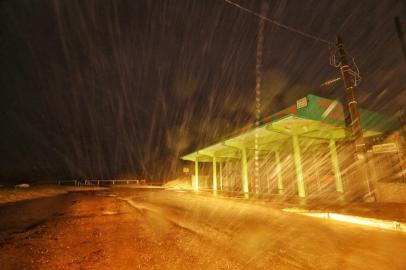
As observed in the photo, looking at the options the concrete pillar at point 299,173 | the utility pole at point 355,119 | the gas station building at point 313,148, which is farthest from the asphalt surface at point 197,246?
the concrete pillar at point 299,173

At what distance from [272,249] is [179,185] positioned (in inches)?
1341

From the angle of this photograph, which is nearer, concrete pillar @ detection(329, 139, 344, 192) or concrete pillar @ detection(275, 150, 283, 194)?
concrete pillar @ detection(329, 139, 344, 192)

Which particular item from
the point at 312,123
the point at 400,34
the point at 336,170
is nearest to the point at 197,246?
the point at 312,123

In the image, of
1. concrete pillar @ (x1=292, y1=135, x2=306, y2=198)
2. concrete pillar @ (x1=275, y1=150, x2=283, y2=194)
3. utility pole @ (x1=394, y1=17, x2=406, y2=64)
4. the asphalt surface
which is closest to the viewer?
the asphalt surface

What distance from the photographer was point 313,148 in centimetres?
1767

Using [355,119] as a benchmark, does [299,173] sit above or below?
below

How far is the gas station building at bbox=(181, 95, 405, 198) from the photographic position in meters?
11.7

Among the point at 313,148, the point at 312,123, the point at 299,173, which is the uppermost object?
the point at 312,123

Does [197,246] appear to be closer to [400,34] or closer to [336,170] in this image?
[336,170]

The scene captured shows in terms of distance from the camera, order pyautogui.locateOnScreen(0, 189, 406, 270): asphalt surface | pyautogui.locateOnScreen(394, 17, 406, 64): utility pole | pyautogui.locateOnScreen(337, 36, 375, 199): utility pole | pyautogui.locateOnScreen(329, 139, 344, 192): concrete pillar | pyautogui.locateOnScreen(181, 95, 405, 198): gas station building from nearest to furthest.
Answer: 1. pyautogui.locateOnScreen(0, 189, 406, 270): asphalt surface
2. pyautogui.locateOnScreen(337, 36, 375, 199): utility pole
3. pyautogui.locateOnScreen(181, 95, 405, 198): gas station building
4. pyautogui.locateOnScreen(394, 17, 406, 64): utility pole
5. pyautogui.locateOnScreen(329, 139, 344, 192): concrete pillar

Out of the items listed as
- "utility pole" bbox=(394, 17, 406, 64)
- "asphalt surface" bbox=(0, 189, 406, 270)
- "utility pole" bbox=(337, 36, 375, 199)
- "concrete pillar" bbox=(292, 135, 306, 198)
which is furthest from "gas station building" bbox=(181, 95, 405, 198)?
"asphalt surface" bbox=(0, 189, 406, 270)

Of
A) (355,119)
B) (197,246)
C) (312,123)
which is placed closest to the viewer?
(197,246)

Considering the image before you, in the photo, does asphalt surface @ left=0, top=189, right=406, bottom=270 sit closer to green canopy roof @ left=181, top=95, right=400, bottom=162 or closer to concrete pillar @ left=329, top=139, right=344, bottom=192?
green canopy roof @ left=181, top=95, right=400, bottom=162

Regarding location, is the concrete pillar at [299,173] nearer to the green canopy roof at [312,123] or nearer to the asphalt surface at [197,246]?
the green canopy roof at [312,123]
